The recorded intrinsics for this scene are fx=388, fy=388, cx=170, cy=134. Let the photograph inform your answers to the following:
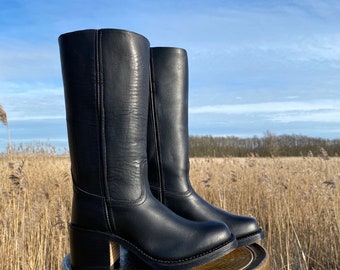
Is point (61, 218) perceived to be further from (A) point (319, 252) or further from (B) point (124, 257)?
(A) point (319, 252)

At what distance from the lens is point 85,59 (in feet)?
3.24

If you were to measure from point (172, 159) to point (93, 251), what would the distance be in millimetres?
365

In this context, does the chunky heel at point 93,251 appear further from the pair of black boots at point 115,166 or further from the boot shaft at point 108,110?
the boot shaft at point 108,110

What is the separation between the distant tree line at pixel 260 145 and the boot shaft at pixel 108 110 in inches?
653

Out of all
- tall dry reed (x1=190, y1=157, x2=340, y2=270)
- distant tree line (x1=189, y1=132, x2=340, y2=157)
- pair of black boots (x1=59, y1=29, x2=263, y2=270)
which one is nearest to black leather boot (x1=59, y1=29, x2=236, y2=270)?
pair of black boots (x1=59, y1=29, x2=263, y2=270)

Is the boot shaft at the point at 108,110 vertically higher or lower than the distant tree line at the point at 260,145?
lower

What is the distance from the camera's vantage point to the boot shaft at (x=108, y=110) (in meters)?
0.97

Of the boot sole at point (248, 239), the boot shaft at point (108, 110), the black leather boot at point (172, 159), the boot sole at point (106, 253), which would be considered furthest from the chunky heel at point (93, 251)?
the boot sole at point (248, 239)

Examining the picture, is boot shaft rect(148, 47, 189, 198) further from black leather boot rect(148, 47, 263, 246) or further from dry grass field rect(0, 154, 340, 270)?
dry grass field rect(0, 154, 340, 270)

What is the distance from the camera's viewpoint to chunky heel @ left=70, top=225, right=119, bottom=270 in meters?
0.99

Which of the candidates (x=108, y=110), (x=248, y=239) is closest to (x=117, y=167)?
(x=108, y=110)

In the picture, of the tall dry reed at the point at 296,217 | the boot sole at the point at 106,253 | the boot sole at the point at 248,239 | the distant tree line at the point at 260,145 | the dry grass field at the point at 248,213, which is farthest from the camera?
the distant tree line at the point at 260,145

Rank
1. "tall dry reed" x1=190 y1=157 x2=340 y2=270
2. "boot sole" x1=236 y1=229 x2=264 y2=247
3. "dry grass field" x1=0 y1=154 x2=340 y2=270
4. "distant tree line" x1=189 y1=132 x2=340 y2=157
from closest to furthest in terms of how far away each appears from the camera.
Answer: "boot sole" x1=236 y1=229 x2=264 y2=247, "dry grass field" x1=0 y1=154 x2=340 y2=270, "tall dry reed" x1=190 y1=157 x2=340 y2=270, "distant tree line" x1=189 y1=132 x2=340 y2=157

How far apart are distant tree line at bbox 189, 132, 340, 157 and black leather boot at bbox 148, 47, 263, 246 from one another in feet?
53.5
